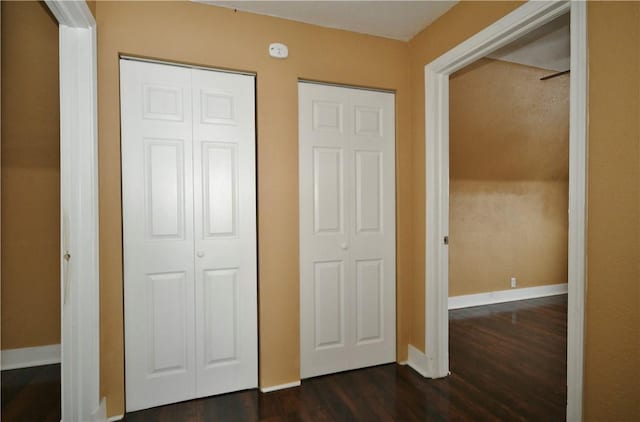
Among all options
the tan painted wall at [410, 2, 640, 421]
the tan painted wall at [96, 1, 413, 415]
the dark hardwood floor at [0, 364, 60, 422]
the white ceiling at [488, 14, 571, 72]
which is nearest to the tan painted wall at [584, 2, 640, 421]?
the tan painted wall at [410, 2, 640, 421]

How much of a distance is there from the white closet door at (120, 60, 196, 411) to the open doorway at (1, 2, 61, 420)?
2.91 ft

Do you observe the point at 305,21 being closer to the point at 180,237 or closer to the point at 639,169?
the point at 180,237

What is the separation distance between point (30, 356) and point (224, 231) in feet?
6.40

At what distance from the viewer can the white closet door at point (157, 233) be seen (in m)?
2.09

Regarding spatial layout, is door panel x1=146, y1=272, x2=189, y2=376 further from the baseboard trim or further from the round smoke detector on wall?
the round smoke detector on wall

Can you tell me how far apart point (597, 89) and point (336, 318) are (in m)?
2.02

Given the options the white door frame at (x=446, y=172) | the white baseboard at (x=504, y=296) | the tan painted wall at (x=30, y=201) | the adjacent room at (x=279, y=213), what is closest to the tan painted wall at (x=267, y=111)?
the adjacent room at (x=279, y=213)

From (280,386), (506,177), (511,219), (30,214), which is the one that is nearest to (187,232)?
(280,386)

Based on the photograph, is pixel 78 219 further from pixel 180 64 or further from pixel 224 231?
pixel 180 64

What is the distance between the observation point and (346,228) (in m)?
2.59

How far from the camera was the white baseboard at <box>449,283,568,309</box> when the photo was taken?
4100mm

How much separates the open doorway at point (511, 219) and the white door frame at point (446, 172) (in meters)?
0.51

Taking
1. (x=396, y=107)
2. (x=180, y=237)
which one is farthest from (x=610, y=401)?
(x=180, y=237)

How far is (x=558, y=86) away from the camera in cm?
367
